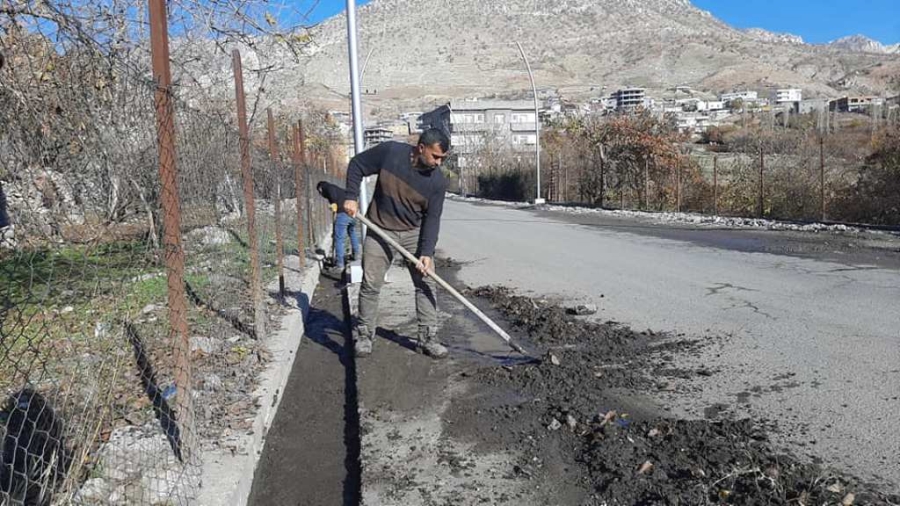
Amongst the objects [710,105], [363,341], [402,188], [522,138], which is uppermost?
[710,105]

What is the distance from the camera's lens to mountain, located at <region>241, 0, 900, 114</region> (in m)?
108

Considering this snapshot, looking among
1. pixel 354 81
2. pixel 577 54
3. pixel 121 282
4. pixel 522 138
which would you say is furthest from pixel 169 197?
pixel 577 54

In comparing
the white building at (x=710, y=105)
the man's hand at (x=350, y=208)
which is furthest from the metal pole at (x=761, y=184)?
the white building at (x=710, y=105)

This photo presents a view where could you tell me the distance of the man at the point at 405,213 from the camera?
542 centimetres

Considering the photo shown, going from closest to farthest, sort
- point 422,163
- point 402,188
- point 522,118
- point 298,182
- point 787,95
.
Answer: point 422,163, point 402,188, point 298,182, point 522,118, point 787,95

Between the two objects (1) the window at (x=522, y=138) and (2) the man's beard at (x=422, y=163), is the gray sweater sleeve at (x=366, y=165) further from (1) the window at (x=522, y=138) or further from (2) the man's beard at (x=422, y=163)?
(1) the window at (x=522, y=138)

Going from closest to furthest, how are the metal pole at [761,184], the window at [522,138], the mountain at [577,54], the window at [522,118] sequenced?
the metal pole at [761,184]
the window at [522,138]
the window at [522,118]
the mountain at [577,54]

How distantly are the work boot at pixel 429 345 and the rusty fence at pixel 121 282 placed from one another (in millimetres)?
1250

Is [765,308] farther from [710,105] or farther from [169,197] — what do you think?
[710,105]

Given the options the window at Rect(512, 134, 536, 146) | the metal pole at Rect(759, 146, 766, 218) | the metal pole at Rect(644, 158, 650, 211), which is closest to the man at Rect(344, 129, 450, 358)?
the metal pole at Rect(759, 146, 766, 218)

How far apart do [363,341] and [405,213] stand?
3.61ft

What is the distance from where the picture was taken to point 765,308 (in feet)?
22.5

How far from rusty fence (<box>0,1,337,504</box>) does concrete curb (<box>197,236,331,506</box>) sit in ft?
0.23

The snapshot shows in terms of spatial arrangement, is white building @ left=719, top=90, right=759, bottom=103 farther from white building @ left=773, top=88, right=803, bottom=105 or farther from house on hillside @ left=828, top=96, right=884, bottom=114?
house on hillside @ left=828, top=96, right=884, bottom=114
